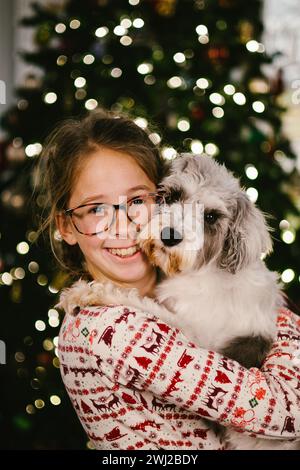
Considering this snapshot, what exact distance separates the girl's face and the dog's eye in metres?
0.18

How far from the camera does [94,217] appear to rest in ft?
5.46

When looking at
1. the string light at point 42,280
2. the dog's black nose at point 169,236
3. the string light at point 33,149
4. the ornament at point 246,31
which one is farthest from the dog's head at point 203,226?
the ornament at point 246,31

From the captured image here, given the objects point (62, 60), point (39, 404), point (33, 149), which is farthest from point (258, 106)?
point (39, 404)

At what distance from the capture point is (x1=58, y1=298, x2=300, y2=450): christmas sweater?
52.0 inches

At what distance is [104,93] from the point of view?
8.06 ft

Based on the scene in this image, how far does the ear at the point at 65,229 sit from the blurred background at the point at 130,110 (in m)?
0.61

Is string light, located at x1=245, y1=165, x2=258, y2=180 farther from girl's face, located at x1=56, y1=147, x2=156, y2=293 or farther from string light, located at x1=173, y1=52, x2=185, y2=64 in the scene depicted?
girl's face, located at x1=56, y1=147, x2=156, y2=293

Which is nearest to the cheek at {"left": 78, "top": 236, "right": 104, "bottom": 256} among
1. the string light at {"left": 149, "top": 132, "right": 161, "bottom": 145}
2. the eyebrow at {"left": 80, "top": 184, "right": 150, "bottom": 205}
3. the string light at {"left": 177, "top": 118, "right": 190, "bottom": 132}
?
the eyebrow at {"left": 80, "top": 184, "right": 150, "bottom": 205}

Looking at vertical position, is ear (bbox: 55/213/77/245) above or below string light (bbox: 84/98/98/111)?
below

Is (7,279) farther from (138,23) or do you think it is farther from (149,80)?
(138,23)

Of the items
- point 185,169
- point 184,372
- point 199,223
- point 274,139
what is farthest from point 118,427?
point 274,139
